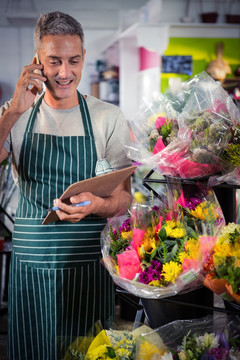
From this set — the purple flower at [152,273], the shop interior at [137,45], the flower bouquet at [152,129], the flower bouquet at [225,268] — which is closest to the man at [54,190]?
the flower bouquet at [152,129]

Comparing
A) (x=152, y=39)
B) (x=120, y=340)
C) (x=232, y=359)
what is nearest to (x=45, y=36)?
(x=120, y=340)

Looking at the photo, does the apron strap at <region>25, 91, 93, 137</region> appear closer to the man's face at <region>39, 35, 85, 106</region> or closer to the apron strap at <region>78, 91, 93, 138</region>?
the apron strap at <region>78, 91, 93, 138</region>

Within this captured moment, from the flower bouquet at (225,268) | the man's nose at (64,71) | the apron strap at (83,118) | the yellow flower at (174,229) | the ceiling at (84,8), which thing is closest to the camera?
the flower bouquet at (225,268)

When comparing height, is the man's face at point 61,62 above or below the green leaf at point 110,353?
above

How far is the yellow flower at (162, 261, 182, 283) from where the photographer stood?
4.58 ft

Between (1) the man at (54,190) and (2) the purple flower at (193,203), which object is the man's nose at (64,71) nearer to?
(1) the man at (54,190)

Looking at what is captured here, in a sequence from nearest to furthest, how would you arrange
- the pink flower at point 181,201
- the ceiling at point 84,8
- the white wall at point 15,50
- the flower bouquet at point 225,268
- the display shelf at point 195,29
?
the flower bouquet at point 225,268 < the pink flower at point 181,201 < the display shelf at point 195,29 < the ceiling at point 84,8 < the white wall at point 15,50

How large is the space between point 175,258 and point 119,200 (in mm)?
699

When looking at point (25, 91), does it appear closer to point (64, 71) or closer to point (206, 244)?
point (64, 71)

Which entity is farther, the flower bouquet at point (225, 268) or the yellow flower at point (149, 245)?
the yellow flower at point (149, 245)

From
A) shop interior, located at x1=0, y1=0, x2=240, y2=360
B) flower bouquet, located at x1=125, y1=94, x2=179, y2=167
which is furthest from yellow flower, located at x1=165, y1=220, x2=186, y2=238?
shop interior, located at x1=0, y1=0, x2=240, y2=360

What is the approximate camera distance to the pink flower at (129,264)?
1.46 meters

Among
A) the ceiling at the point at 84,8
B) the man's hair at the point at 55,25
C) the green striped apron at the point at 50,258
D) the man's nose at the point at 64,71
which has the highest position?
the ceiling at the point at 84,8

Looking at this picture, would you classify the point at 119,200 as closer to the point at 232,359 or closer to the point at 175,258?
the point at 175,258
